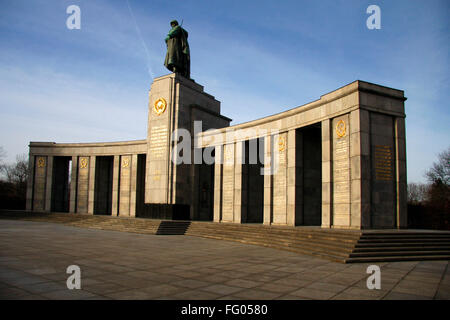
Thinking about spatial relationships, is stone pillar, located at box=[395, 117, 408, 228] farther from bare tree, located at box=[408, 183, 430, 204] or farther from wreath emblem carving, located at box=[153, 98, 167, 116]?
bare tree, located at box=[408, 183, 430, 204]

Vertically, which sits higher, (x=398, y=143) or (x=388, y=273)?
(x=398, y=143)

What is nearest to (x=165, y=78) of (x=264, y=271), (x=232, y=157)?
(x=232, y=157)

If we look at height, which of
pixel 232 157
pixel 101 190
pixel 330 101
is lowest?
pixel 101 190

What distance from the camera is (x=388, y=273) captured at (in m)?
10.8

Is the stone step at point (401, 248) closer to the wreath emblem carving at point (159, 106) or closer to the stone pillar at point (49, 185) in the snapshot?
the wreath emblem carving at point (159, 106)

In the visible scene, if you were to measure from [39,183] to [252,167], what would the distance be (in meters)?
30.4

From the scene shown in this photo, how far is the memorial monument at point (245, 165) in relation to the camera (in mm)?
19406

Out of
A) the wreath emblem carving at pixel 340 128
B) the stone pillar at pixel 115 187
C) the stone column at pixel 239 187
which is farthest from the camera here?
the stone pillar at pixel 115 187

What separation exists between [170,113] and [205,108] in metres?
4.33

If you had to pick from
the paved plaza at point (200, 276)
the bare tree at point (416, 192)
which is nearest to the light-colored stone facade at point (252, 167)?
the paved plaza at point (200, 276)

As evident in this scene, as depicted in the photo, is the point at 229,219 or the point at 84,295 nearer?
the point at 84,295

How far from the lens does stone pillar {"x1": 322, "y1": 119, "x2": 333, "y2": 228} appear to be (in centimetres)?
2058

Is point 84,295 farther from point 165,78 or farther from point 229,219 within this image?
point 165,78

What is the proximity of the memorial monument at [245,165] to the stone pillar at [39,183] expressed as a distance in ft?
0.44
